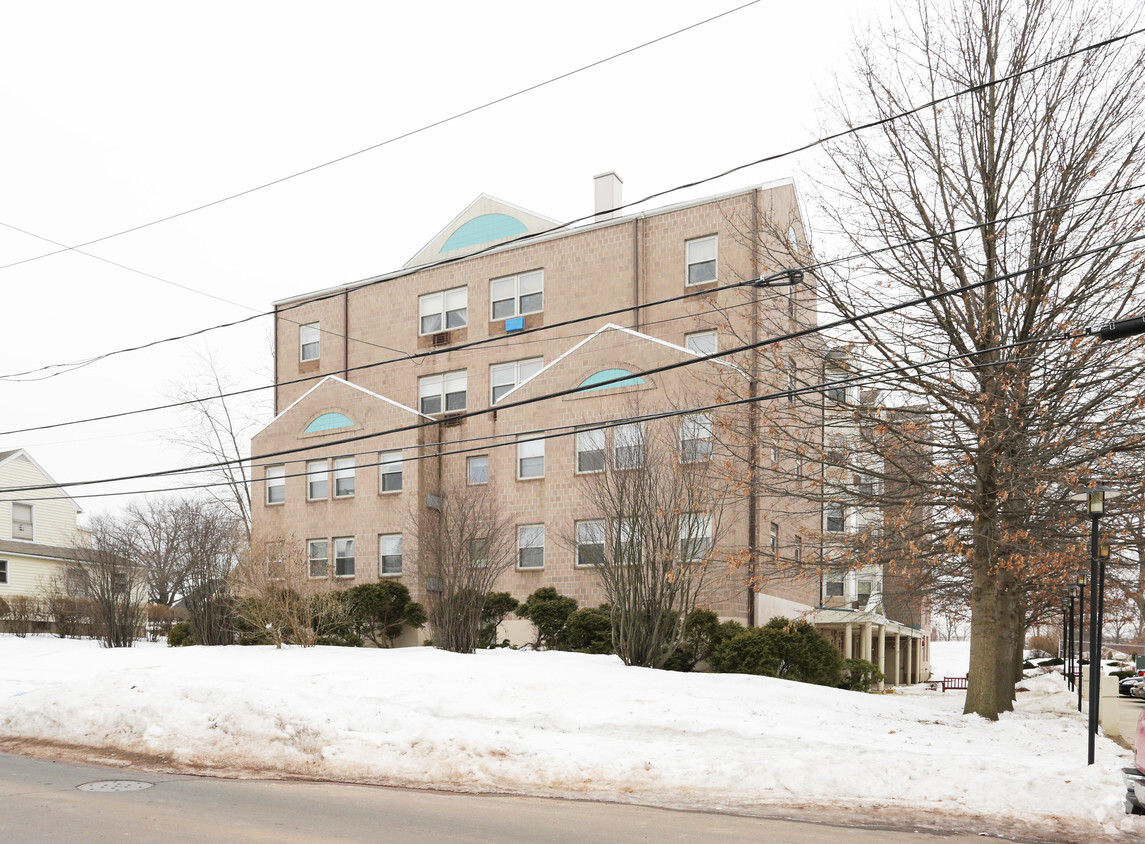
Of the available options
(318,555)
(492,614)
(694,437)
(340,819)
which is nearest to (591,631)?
(492,614)

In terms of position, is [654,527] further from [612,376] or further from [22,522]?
[22,522]

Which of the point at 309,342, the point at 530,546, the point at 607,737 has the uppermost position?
the point at 309,342

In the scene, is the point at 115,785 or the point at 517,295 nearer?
the point at 115,785

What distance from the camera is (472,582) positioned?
72.9 feet

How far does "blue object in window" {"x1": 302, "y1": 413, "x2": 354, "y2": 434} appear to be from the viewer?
105 ft

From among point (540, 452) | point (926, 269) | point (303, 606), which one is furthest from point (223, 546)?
point (926, 269)

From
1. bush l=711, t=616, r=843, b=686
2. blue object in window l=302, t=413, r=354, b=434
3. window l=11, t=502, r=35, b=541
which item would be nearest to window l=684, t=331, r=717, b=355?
bush l=711, t=616, r=843, b=686

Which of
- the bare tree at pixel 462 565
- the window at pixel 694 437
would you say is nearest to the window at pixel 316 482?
the bare tree at pixel 462 565

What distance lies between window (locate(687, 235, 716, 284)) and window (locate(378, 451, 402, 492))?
10669mm

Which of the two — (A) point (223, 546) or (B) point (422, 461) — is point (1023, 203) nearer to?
(B) point (422, 461)

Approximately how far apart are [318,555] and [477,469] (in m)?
6.24

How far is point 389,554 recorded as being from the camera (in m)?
30.2

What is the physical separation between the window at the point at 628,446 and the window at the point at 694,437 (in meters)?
0.95

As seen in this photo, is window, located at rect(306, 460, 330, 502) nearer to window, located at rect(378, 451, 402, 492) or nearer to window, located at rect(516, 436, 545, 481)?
Answer: window, located at rect(378, 451, 402, 492)
